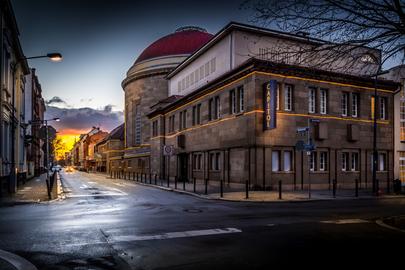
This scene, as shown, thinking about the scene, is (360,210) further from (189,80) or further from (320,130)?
(189,80)

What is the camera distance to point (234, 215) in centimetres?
1293

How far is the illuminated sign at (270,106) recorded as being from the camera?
23.6 m

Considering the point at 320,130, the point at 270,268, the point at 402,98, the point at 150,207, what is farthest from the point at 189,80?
the point at 270,268

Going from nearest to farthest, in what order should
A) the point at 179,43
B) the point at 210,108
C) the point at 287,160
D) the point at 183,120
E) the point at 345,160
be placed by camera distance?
1. the point at 287,160
2. the point at 345,160
3. the point at 210,108
4. the point at 183,120
5. the point at 179,43

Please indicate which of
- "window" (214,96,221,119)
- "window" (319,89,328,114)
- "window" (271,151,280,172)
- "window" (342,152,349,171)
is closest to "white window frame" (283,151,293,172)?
"window" (271,151,280,172)

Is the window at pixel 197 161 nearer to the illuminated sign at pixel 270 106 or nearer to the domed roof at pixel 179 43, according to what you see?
the illuminated sign at pixel 270 106

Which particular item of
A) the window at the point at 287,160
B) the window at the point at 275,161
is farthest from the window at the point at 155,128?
the window at the point at 287,160

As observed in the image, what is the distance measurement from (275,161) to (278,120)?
2.79 metres

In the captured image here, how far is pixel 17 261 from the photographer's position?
6.53 m

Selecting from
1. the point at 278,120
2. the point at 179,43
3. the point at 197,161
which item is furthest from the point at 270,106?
the point at 179,43

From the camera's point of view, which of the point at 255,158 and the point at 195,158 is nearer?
the point at 255,158

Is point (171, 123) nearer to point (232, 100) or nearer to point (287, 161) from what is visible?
point (232, 100)

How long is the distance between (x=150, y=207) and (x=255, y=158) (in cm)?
1074

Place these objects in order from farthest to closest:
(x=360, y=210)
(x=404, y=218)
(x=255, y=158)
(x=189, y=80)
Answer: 1. (x=189, y=80)
2. (x=255, y=158)
3. (x=360, y=210)
4. (x=404, y=218)
